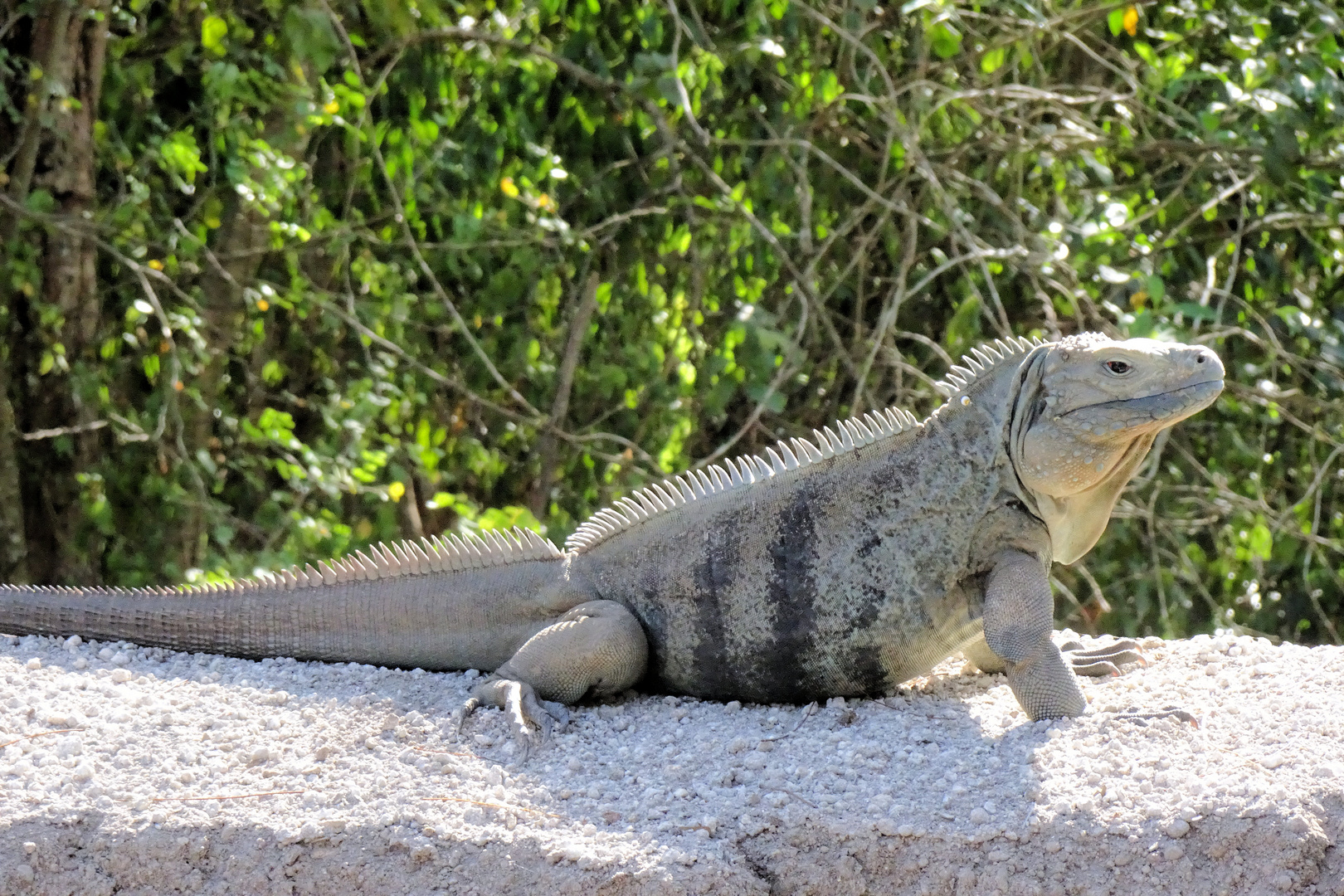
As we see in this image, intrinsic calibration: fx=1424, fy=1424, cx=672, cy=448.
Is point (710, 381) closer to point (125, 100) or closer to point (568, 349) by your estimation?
point (568, 349)

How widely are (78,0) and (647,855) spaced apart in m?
4.51

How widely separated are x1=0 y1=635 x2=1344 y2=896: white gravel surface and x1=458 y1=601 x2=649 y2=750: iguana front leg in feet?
0.30

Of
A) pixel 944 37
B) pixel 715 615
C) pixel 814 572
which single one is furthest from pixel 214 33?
pixel 814 572

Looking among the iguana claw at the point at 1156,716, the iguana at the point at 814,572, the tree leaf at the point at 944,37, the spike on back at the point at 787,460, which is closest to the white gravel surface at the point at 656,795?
the iguana claw at the point at 1156,716

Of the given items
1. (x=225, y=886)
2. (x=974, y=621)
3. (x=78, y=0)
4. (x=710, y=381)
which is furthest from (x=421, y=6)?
A: (x=225, y=886)

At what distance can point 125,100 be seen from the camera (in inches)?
247

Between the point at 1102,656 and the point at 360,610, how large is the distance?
6.78ft

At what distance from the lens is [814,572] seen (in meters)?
3.64

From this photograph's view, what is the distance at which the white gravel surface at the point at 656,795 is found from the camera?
8.79 ft

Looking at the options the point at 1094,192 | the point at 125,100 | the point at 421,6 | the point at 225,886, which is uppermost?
the point at 421,6

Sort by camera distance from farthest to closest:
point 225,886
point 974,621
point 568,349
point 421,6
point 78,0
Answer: point 568,349
point 78,0
point 421,6
point 974,621
point 225,886

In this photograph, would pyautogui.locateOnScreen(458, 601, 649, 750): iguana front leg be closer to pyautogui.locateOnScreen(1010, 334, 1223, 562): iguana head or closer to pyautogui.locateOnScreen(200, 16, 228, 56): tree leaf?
pyautogui.locateOnScreen(1010, 334, 1223, 562): iguana head

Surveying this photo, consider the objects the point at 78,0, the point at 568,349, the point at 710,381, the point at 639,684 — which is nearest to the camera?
the point at 639,684

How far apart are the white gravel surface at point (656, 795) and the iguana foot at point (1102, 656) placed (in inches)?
10.1
